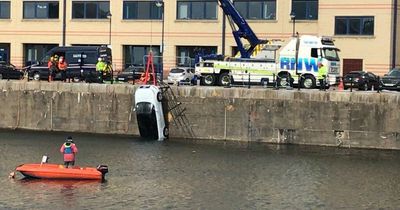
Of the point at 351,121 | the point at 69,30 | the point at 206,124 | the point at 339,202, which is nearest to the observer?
the point at 339,202

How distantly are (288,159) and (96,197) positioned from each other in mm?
12616

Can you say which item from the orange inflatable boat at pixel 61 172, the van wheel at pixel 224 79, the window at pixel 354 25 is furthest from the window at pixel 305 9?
the orange inflatable boat at pixel 61 172

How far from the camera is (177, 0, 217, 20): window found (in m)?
A: 69.4

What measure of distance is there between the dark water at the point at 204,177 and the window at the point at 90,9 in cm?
2948

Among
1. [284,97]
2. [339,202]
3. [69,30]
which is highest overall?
[69,30]

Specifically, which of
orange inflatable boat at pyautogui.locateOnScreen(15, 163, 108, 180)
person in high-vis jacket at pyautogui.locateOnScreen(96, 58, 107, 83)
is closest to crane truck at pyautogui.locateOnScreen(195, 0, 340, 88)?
person in high-vis jacket at pyautogui.locateOnScreen(96, 58, 107, 83)

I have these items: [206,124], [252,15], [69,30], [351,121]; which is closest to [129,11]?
[69,30]

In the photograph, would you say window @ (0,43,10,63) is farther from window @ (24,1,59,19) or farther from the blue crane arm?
the blue crane arm

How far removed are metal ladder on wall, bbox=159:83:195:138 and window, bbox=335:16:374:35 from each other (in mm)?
23219

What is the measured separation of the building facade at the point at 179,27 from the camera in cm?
6309

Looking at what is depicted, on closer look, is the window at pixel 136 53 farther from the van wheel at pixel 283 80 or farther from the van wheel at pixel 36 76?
the van wheel at pixel 283 80

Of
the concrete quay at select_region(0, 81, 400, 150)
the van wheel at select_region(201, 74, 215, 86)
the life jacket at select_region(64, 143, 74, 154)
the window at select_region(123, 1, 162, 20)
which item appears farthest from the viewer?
the window at select_region(123, 1, 162, 20)

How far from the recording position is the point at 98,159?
123 ft

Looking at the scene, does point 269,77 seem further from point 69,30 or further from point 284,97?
point 69,30
